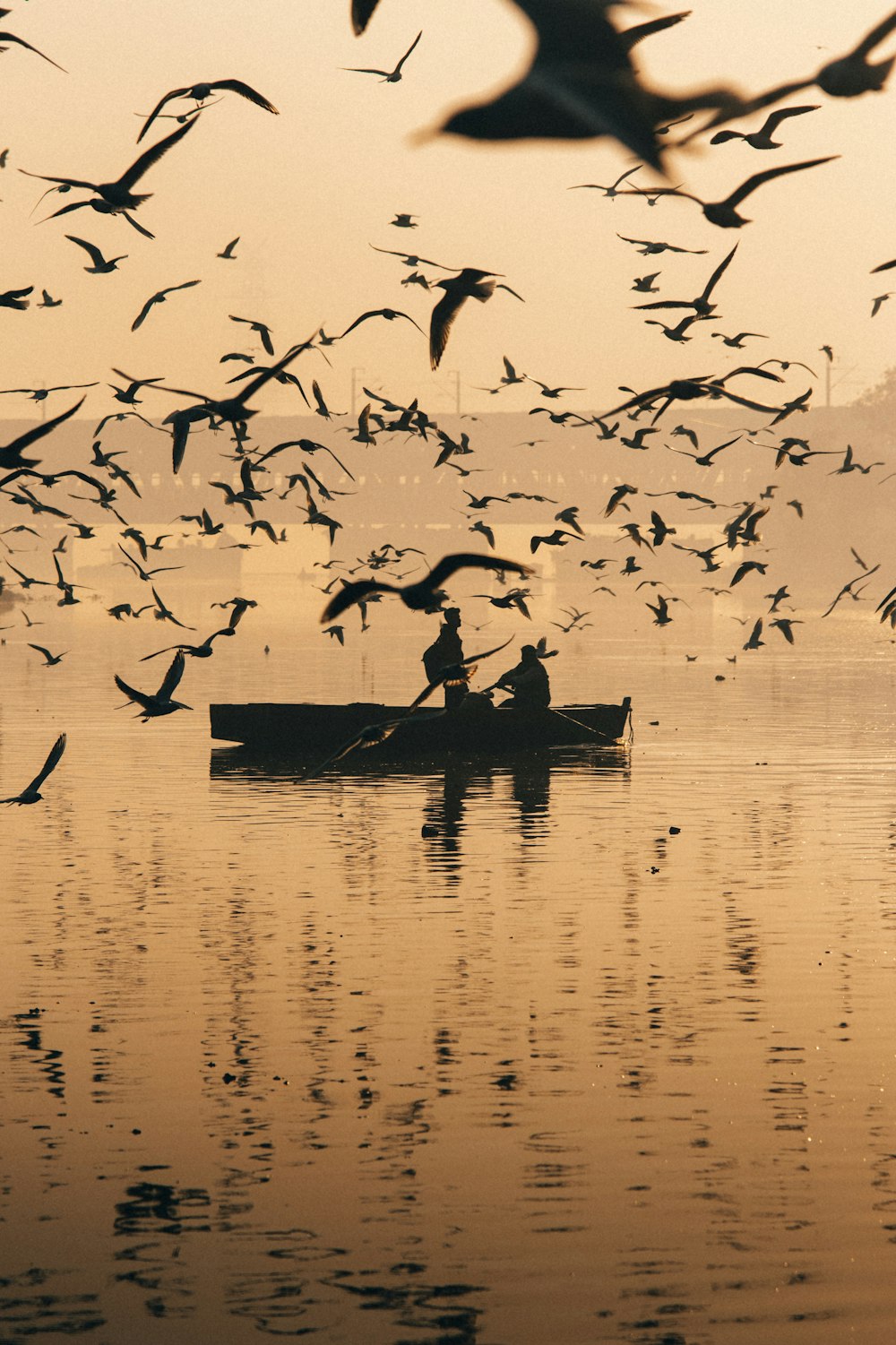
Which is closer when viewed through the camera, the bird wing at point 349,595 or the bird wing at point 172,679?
the bird wing at point 349,595

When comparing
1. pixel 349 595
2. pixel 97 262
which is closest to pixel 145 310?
pixel 97 262

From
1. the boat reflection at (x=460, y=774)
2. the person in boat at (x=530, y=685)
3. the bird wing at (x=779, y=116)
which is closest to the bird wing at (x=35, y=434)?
the bird wing at (x=779, y=116)

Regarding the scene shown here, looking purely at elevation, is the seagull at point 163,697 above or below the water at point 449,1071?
above

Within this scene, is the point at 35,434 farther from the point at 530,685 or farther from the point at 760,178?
the point at 530,685

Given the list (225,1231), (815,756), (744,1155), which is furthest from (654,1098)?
(815,756)

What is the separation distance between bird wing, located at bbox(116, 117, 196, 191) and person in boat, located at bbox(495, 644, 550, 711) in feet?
78.3

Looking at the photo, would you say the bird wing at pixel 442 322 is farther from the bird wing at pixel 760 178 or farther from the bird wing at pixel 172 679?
the bird wing at pixel 172 679

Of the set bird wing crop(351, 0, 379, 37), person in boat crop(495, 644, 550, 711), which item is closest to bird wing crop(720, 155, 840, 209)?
bird wing crop(351, 0, 379, 37)

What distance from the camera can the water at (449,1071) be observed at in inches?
370

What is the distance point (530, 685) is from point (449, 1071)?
21.9 m

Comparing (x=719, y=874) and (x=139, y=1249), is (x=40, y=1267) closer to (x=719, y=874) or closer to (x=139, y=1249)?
(x=139, y=1249)

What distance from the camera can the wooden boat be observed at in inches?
1378

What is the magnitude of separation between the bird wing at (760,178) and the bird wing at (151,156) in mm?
3933

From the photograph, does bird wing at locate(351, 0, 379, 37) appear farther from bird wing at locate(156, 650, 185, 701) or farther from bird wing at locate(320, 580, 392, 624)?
bird wing at locate(156, 650, 185, 701)
